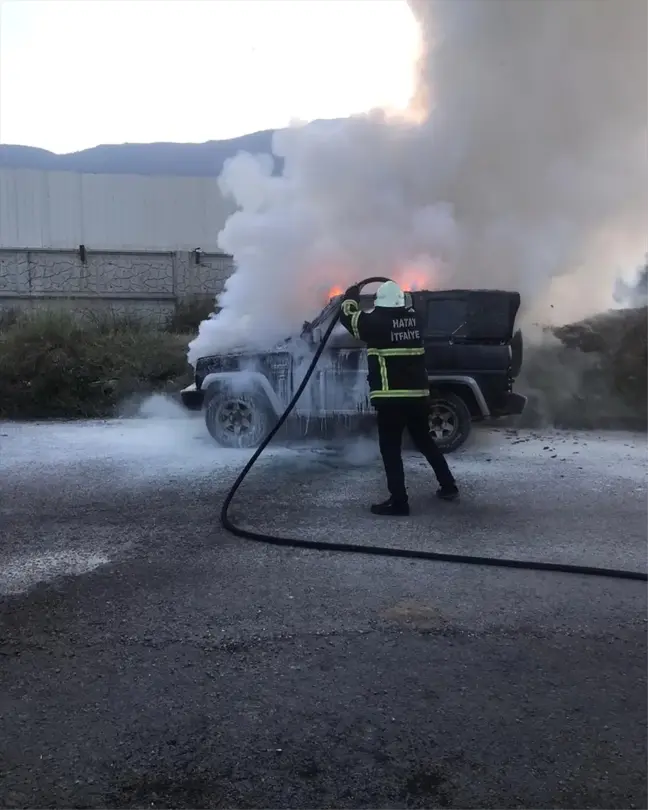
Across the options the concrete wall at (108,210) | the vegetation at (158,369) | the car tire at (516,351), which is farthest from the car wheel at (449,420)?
the concrete wall at (108,210)

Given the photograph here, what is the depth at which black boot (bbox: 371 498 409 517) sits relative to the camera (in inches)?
211

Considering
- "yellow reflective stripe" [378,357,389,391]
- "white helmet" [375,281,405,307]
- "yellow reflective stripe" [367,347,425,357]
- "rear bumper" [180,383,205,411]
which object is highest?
"white helmet" [375,281,405,307]

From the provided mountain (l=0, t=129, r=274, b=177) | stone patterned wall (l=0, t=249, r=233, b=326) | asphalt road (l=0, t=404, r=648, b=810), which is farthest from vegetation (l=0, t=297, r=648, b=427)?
mountain (l=0, t=129, r=274, b=177)

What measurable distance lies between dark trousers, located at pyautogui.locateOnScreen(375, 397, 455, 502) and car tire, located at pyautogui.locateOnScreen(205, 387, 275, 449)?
2.33 m

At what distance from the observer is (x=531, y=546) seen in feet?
15.6

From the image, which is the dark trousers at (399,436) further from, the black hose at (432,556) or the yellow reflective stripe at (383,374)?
the black hose at (432,556)

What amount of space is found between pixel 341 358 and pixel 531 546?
3292 mm

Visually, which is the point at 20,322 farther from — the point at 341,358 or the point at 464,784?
the point at 464,784

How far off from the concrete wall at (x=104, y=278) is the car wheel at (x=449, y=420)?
33.5 feet

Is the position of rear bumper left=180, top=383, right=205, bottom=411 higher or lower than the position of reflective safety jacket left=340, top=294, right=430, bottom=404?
lower

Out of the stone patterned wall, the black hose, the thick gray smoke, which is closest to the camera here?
the black hose

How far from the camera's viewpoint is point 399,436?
5.54 meters

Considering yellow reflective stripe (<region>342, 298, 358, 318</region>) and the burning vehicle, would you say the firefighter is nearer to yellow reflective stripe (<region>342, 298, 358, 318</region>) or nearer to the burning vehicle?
yellow reflective stripe (<region>342, 298, 358, 318</region>)

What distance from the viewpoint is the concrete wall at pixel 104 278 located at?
16594 millimetres
